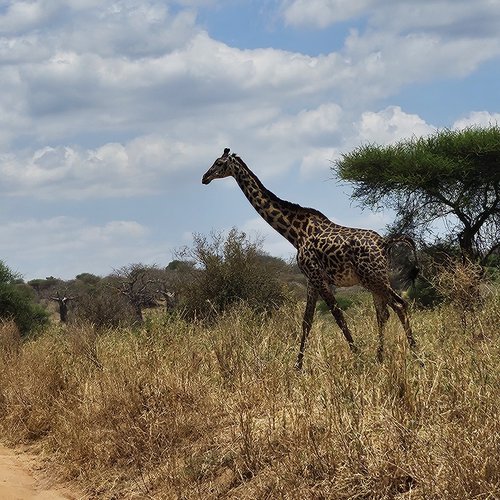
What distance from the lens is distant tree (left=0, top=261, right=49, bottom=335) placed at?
2133 cm

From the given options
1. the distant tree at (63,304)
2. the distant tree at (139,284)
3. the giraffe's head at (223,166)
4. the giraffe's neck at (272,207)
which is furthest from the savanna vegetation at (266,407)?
the distant tree at (63,304)

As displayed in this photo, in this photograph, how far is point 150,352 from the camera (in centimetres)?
889

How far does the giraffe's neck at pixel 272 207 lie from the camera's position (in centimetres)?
955

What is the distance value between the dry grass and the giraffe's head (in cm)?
180

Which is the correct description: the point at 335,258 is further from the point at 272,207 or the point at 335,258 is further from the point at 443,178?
the point at 443,178

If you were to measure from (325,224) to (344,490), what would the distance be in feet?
14.4

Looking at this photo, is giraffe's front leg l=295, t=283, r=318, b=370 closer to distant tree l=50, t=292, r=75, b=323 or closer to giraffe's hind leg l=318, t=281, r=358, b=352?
giraffe's hind leg l=318, t=281, r=358, b=352

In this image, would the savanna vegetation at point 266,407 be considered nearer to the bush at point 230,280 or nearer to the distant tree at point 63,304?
the bush at point 230,280

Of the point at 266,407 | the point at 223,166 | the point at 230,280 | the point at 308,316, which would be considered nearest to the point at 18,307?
the point at 230,280

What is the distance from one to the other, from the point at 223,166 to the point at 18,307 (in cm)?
1324

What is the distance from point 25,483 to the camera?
25.6 ft

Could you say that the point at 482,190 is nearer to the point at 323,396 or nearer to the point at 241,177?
the point at 241,177

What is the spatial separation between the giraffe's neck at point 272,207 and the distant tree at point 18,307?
39.3 ft

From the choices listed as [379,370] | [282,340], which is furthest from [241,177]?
[379,370]
